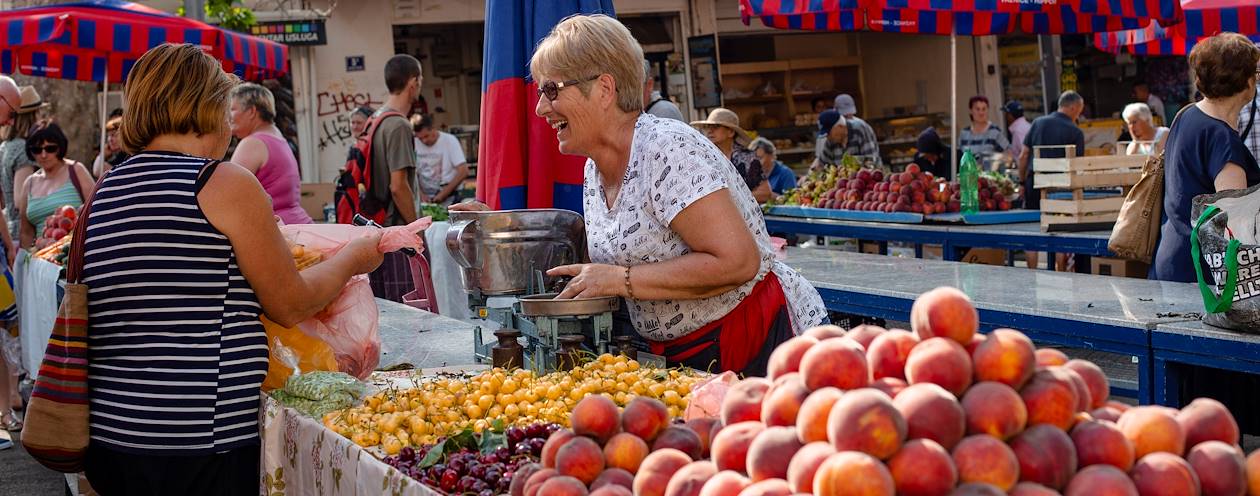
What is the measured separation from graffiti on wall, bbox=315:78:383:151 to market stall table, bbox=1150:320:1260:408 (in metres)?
13.1

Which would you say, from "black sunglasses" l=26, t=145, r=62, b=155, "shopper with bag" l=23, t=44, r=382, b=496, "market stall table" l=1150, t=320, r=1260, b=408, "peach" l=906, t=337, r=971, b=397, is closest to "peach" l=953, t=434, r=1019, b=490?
"peach" l=906, t=337, r=971, b=397

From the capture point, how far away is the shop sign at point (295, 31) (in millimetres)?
15055

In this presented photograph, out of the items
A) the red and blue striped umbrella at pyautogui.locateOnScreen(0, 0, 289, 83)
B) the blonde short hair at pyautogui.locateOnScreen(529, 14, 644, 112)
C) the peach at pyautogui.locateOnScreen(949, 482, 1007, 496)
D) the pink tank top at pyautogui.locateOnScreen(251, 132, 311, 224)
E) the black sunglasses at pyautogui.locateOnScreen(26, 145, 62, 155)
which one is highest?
the red and blue striped umbrella at pyautogui.locateOnScreen(0, 0, 289, 83)

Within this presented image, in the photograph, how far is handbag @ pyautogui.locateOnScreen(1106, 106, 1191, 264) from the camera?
6.06m

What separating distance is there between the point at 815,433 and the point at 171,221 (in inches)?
79.6

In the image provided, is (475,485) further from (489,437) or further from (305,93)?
(305,93)

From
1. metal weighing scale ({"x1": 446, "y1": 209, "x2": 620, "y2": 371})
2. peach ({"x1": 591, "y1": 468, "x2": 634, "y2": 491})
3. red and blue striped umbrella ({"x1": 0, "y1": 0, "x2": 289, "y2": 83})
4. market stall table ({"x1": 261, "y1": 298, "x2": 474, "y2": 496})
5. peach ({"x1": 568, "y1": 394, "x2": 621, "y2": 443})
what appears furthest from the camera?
red and blue striped umbrella ({"x1": 0, "y1": 0, "x2": 289, "y2": 83})

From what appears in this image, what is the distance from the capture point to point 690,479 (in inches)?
70.3

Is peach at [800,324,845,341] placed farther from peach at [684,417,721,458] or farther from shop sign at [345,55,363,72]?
shop sign at [345,55,363,72]

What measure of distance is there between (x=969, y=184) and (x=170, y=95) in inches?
263

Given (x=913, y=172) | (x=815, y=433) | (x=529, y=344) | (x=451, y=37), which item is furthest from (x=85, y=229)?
(x=451, y=37)

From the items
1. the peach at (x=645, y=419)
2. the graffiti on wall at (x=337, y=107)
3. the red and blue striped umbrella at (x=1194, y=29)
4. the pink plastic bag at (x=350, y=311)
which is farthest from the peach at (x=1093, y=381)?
the graffiti on wall at (x=337, y=107)

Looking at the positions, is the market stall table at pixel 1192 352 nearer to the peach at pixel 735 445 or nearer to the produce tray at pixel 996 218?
the peach at pixel 735 445

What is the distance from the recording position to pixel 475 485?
2.34 meters
